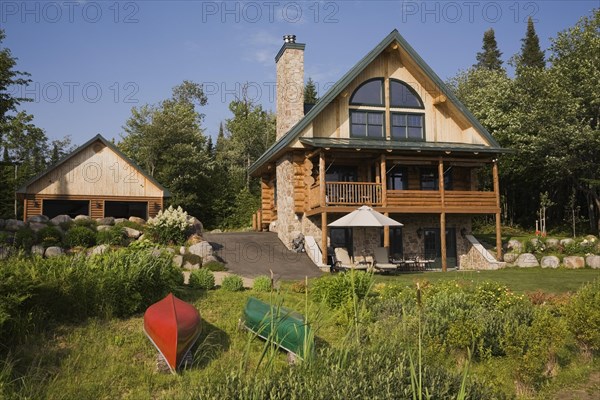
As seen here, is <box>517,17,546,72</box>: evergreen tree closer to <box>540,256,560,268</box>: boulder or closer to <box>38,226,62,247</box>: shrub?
<box>540,256,560,268</box>: boulder

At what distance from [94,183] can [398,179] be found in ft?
48.1

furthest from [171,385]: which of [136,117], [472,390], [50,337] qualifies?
[136,117]

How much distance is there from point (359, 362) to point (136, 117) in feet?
135

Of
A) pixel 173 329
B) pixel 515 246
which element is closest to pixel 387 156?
pixel 515 246

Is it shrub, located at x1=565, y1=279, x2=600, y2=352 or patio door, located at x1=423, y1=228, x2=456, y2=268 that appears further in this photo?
patio door, located at x1=423, y1=228, x2=456, y2=268

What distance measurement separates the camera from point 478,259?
24.4 metres

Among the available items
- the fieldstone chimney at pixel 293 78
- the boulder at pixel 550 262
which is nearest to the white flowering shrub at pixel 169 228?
the fieldstone chimney at pixel 293 78

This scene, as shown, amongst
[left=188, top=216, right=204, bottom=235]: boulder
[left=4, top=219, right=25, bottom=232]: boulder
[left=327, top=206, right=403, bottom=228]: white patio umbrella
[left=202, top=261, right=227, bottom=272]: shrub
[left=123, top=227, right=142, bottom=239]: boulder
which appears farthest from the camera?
[left=188, top=216, right=204, bottom=235]: boulder

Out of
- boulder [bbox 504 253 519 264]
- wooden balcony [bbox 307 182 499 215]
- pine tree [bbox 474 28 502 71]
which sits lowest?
boulder [bbox 504 253 519 264]

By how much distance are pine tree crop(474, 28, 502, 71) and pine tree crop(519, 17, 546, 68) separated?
22.4 feet

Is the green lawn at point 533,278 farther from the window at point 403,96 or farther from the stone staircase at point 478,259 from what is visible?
the window at point 403,96

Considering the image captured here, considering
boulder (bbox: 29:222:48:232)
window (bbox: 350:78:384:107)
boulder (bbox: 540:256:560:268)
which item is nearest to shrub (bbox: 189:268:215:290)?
boulder (bbox: 29:222:48:232)

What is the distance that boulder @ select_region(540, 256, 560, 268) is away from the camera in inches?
886

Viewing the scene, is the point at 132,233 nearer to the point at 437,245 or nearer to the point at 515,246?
the point at 437,245
